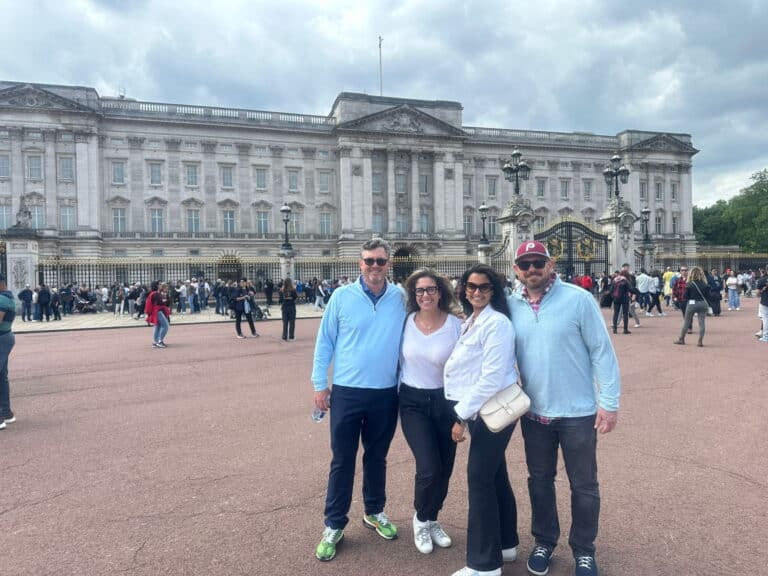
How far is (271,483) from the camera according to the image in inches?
175

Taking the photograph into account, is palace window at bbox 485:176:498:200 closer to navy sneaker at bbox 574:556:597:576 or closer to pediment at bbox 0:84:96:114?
pediment at bbox 0:84:96:114

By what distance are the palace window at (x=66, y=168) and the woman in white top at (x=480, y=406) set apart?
50341 millimetres

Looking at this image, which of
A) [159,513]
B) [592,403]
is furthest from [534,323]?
[159,513]

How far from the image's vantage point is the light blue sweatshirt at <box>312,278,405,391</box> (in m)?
3.50

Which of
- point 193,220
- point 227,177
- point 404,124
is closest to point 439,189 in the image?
point 404,124

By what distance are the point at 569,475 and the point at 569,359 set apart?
71cm

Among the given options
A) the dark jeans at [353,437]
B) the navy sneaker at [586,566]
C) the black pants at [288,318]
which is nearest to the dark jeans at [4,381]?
the dark jeans at [353,437]

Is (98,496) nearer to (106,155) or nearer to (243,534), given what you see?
(243,534)

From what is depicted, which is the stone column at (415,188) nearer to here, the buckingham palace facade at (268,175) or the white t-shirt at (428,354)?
the buckingham palace facade at (268,175)

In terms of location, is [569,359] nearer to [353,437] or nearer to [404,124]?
[353,437]

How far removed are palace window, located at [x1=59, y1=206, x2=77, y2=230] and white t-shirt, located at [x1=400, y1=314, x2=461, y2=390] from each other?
4909 centimetres

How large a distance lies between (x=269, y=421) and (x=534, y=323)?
13.6ft

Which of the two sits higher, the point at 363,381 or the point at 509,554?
the point at 363,381

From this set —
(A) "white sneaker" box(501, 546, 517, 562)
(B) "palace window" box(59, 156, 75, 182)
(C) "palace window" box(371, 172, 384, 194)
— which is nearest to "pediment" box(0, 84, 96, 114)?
(B) "palace window" box(59, 156, 75, 182)
